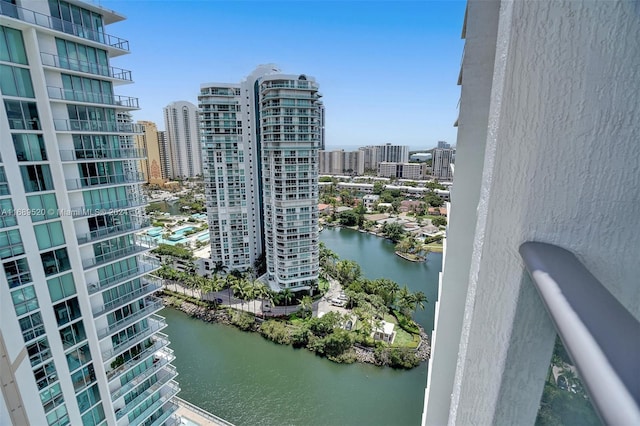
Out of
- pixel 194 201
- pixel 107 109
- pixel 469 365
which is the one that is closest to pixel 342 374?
pixel 107 109

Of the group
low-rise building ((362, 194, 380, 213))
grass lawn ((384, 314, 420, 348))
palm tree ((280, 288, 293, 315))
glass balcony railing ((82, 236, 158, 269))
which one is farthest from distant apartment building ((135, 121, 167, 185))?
glass balcony railing ((82, 236, 158, 269))

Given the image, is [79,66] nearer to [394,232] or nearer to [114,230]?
[114,230]

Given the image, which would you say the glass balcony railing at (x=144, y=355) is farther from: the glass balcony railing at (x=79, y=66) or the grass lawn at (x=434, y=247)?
the grass lawn at (x=434, y=247)

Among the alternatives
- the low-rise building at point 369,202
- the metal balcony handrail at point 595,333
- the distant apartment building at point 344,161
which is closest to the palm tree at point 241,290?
the metal balcony handrail at point 595,333

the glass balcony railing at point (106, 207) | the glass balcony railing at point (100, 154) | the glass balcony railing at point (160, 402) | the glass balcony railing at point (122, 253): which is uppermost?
the glass balcony railing at point (100, 154)

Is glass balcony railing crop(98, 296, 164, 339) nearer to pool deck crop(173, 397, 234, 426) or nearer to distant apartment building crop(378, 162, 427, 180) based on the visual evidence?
pool deck crop(173, 397, 234, 426)
